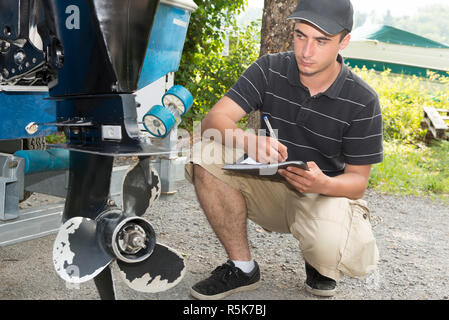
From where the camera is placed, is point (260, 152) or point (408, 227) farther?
point (408, 227)

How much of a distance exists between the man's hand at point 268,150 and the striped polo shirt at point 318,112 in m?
0.33

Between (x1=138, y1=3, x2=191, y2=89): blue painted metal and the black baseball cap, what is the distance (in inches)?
24.6

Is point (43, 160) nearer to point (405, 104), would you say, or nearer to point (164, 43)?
point (164, 43)

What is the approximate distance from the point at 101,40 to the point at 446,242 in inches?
118

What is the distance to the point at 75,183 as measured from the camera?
197cm

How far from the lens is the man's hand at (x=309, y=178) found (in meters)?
2.26

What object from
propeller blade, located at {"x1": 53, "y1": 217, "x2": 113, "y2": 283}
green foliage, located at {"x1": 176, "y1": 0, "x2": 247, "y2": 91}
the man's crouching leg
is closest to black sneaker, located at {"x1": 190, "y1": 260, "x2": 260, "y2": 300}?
the man's crouching leg

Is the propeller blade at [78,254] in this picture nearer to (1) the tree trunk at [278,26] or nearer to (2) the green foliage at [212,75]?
(1) the tree trunk at [278,26]

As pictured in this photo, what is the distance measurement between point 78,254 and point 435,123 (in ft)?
22.3

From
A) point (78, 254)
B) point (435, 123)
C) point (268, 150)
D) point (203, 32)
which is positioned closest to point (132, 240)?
point (78, 254)

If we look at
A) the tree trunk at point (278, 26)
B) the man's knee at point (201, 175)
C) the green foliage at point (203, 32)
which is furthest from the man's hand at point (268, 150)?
the green foliage at point (203, 32)

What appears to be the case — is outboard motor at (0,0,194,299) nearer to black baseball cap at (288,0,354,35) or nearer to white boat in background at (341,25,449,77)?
black baseball cap at (288,0,354,35)

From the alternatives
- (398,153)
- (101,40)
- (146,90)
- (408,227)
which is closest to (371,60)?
(398,153)

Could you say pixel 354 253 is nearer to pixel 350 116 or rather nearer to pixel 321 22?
pixel 350 116
